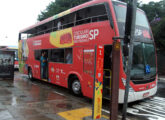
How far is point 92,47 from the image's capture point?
22.5 feet

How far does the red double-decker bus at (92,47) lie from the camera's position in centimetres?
616

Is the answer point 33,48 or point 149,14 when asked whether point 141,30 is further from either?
point 149,14

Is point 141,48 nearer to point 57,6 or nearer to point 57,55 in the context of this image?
point 57,55

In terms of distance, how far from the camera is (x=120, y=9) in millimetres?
6500

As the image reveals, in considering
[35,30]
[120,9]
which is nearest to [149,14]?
[35,30]

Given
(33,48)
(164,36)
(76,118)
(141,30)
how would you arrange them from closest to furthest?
1. (76,118)
2. (141,30)
3. (33,48)
4. (164,36)

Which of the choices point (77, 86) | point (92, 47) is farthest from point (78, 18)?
point (77, 86)

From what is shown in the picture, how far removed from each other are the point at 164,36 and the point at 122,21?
40.4ft

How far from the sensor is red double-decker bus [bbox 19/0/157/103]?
6.16 meters

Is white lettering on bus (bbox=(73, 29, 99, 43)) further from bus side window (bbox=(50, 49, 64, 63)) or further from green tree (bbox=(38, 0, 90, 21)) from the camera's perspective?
green tree (bbox=(38, 0, 90, 21))

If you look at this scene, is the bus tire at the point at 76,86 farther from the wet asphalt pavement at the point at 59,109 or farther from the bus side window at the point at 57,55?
the bus side window at the point at 57,55

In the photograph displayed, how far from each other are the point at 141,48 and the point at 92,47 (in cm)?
192

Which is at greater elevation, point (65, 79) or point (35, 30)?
point (35, 30)

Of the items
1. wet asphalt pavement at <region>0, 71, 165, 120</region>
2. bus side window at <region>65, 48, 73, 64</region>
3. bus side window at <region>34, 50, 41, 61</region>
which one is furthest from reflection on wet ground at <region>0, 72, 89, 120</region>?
bus side window at <region>34, 50, 41, 61</region>
